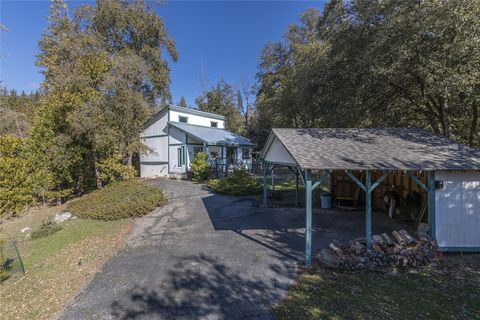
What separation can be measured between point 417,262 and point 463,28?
9.47m

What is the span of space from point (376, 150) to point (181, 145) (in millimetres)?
16888

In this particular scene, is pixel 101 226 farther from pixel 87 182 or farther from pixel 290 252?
pixel 87 182

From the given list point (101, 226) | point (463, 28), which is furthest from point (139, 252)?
point (463, 28)

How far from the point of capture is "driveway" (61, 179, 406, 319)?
16.4 ft

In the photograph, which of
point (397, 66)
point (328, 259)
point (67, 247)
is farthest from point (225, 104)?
point (328, 259)

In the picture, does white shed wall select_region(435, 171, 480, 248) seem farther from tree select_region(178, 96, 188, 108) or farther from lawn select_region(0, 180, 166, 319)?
tree select_region(178, 96, 188, 108)

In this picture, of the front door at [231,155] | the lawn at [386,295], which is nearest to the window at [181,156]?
the front door at [231,155]

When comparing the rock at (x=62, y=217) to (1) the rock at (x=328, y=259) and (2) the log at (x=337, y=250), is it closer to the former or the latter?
(1) the rock at (x=328, y=259)

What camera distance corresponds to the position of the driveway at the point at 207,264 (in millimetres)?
4996

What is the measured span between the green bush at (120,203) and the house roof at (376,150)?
286 inches

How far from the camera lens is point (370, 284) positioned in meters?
5.69

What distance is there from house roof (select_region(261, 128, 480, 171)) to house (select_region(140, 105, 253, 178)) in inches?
494

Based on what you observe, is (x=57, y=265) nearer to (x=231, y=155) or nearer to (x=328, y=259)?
(x=328, y=259)

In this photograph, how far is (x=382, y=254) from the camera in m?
6.61
